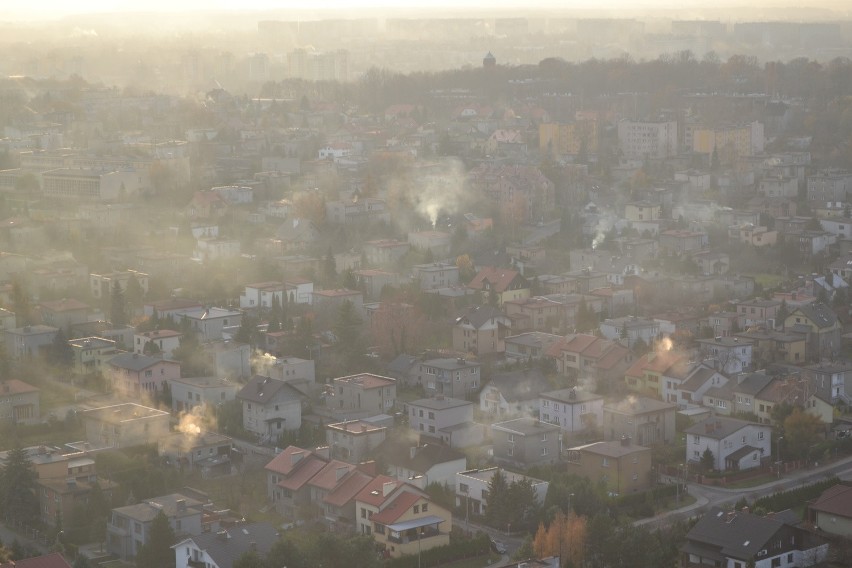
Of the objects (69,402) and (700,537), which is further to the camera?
(69,402)

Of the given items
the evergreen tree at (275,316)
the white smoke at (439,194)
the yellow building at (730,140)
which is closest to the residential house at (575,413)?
the evergreen tree at (275,316)

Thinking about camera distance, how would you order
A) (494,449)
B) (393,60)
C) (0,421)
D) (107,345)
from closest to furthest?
(494,449) < (0,421) < (107,345) < (393,60)

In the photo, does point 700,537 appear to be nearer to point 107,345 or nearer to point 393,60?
point 107,345

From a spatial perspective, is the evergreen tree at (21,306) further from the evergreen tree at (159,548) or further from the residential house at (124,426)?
the evergreen tree at (159,548)

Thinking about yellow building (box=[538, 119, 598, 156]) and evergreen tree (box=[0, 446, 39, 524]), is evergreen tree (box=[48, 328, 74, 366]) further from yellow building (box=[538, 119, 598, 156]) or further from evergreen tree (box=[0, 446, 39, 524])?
yellow building (box=[538, 119, 598, 156])

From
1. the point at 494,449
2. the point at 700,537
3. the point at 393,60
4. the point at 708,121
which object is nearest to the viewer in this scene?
the point at 700,537

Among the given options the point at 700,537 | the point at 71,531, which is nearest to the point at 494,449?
the point at 700,537
